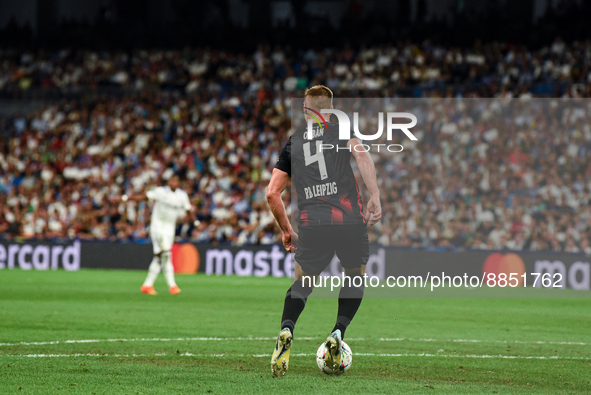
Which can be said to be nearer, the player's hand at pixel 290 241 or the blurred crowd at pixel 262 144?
the player's hand at pixel 290 241

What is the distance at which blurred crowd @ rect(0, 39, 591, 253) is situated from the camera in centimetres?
1897

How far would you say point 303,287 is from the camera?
634cm

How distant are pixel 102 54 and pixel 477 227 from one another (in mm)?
17220

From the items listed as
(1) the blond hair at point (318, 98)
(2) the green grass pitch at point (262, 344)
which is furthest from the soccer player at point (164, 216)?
(1) the blond hair at point (318, 98)

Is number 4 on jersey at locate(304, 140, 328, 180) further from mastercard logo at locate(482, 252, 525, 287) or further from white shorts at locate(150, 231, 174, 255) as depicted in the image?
mastercard logo at locate(482, 252, 525, 287)

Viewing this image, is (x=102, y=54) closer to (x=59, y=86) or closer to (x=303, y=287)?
(x=59, y=86)

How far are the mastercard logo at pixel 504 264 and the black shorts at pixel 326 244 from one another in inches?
489

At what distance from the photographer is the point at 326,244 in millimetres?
Answer: 6324

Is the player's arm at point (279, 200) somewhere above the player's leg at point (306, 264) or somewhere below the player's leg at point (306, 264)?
above

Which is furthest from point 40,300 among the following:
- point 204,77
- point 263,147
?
point 204,77

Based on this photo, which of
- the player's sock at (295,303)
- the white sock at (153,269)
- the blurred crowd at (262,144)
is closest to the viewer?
the player's sock at (295,303)

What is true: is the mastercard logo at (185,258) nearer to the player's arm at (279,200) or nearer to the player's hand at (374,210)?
the player's arm at (279,200)

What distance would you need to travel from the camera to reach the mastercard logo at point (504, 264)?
1805 cm

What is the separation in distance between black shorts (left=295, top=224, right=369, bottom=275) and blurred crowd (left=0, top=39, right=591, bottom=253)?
1119 cm
